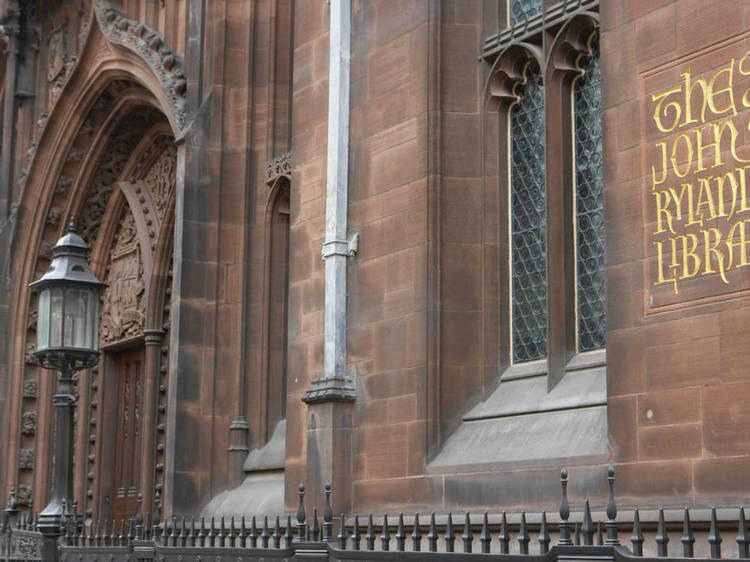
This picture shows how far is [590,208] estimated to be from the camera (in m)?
11.1

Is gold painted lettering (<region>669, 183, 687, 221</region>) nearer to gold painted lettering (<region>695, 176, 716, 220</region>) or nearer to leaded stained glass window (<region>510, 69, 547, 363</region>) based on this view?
gold painted lettering (<region>695, 176, 716, 220</region>)

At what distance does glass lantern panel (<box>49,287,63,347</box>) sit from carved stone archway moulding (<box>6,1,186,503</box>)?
22.4 ft

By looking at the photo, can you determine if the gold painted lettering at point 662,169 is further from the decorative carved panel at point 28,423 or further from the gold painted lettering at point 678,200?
the decorative carved panel at point 28,423

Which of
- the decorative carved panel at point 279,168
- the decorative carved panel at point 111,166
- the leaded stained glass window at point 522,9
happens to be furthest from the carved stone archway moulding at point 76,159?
the leaded stained glass window at point 522,9

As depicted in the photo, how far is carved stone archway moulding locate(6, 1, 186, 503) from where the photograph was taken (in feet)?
62.1

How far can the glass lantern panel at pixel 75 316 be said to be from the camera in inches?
451

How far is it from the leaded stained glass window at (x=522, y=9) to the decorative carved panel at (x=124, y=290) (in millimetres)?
9017

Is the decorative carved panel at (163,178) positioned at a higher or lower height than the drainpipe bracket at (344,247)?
higher

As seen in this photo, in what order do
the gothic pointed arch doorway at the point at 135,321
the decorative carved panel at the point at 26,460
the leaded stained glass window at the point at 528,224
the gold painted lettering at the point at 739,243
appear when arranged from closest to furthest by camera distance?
1. the gold painted lettering at the point at 739,243
2. the leaded stained glass window at the point at 528,224
3. the gothic pointed arch doorway at the point at 135,321
4. the decorative carved panel at the point at 26,460

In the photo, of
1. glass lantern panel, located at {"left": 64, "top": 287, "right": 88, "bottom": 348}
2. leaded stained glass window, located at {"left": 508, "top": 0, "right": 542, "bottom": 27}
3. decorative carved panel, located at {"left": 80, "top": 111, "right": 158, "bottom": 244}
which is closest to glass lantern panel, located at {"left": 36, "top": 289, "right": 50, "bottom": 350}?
glass lantern panel, located at {"left": 64, "top": 287, "right": 88, "bottom": 348}

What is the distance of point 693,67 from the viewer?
9039 millimetres

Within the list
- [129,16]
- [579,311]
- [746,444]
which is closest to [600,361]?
[579,311]

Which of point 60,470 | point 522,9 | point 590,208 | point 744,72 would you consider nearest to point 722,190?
point 744,72

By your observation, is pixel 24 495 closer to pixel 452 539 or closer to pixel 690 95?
pixel 452 539
